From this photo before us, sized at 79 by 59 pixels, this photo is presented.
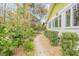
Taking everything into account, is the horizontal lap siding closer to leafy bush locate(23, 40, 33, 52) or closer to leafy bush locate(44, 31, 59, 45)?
leafy bush locate(44, 31, 59, 45)

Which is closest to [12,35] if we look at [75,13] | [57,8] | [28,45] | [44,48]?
[28,45]

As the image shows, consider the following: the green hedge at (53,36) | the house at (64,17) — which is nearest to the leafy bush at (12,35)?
the green hedge at (53,36)

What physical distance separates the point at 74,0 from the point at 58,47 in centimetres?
66

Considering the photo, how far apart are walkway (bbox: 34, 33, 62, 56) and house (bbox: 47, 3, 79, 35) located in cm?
17

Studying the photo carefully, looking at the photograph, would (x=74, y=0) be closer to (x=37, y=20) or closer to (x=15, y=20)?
(x=37, y=20)

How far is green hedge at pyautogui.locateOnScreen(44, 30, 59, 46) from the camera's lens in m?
3.14

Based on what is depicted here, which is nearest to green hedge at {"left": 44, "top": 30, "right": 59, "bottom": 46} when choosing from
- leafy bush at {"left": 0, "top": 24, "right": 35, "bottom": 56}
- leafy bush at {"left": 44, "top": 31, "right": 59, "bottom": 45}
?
leafy bush at {"left": 44, "top": 31, "right": 59, "bottom": 45}

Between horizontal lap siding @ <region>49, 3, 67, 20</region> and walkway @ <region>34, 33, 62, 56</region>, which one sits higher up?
horizontal lap siding @ <region>49, 3, 67, 20</region>

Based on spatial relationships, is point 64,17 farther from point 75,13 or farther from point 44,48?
point 44,48

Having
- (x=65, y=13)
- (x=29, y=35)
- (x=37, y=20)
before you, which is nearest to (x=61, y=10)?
(x=65, y=13)

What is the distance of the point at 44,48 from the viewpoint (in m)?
3.15

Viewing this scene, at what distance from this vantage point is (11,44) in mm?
3135

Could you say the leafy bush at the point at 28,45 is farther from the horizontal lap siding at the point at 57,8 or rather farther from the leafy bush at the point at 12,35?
the horizontal lap siding at the point at 57,8

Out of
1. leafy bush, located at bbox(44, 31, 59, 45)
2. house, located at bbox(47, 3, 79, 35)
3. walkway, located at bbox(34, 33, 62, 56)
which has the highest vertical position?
house, located at bbox(47, 3, 79, 35)
